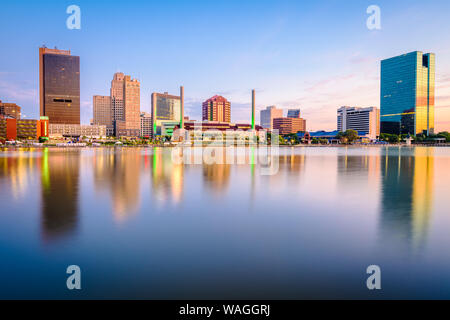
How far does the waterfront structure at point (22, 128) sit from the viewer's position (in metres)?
175

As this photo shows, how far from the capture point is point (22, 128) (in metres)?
188

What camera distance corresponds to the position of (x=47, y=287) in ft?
19.8

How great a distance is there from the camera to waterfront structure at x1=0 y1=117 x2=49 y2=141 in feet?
573
